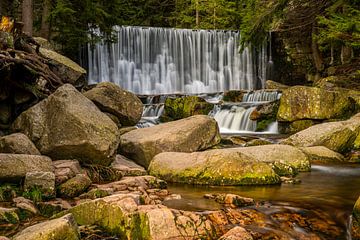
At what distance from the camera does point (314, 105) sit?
619 inches

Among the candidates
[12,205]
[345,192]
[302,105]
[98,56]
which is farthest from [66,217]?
[98,56]

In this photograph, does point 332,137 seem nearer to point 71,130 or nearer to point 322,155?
point 322,155

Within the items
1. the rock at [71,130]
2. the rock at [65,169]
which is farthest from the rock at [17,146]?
the rock at [65,169]

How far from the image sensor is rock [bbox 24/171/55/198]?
257 inches

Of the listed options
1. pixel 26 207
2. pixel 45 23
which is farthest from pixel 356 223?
pixel 45 23

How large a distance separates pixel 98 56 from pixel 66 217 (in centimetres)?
1914

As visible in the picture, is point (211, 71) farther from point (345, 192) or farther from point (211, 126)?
point (345, 192)

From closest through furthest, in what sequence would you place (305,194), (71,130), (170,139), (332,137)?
(305,194) < (71,130) < (170,139) < (332,137)

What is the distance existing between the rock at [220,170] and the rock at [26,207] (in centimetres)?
277

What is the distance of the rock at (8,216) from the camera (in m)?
5.53

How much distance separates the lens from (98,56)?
2305cm

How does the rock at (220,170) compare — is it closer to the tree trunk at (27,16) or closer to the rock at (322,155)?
the rock at (322,155)

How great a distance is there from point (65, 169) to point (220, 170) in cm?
273

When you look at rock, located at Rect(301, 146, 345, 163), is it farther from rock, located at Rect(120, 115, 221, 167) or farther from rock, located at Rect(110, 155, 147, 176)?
rock, located at Rect(110, 155, 147, 176)
